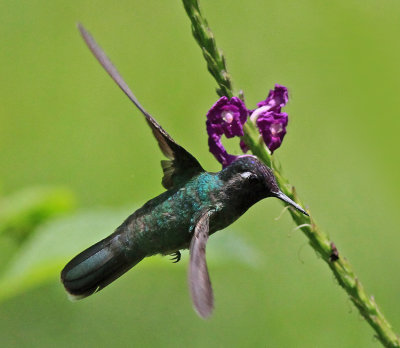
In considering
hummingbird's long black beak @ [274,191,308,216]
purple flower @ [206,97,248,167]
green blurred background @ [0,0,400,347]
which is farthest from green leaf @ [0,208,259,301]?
green blurred background @ [0,0,400,347]

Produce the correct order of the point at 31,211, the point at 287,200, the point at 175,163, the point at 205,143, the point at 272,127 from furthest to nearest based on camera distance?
the point at 205,143 → the point at 31,211 → the point at 175,163 → the point at 272,127 → the point at 287,200

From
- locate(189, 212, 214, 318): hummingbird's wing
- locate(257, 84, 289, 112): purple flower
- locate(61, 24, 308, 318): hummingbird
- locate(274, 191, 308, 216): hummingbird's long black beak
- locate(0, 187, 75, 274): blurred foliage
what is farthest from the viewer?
locate(0, 187, 75, 274): blurred foliage

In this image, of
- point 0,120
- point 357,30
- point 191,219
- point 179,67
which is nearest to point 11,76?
point 0,120

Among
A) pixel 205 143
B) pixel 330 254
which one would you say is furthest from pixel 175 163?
pixel 205 143

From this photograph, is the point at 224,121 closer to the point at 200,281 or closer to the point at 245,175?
the point at 245,175

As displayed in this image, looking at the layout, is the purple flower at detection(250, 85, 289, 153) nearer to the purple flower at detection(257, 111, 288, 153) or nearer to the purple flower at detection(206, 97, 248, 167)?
the purple flower at detection(257, 111, 288, 153)

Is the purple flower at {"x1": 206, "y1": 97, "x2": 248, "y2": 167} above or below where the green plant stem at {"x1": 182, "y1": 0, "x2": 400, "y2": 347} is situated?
above
